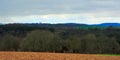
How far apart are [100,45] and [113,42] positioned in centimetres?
291

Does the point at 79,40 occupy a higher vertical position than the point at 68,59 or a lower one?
lower

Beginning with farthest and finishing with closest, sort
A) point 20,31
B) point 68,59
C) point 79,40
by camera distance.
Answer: point 20,31 → point 79,40 → point 68,59

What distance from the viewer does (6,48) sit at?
74812mm

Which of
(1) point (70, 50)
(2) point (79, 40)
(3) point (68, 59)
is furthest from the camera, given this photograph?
(2) point (79, 40)

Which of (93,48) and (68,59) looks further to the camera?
(93,48)

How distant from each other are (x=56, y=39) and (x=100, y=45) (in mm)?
9755

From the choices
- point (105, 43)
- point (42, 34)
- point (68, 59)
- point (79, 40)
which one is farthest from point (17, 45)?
point (68, 59)

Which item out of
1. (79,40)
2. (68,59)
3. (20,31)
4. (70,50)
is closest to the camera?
(68,59)

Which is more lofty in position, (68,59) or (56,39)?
(68,59)

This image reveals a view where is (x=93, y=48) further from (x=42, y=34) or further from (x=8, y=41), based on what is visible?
(x=8, y=41)

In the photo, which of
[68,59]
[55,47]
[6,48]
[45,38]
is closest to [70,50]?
[55,47]

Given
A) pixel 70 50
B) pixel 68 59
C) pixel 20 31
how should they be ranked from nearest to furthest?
pixel 68 59 → pixel 70 50 → pixel 20 31

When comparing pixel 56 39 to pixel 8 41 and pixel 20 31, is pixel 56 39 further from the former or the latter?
pixel 20 31

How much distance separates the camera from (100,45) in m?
→ 75.4
